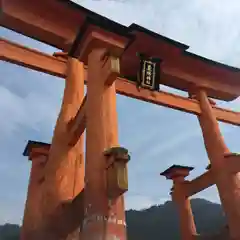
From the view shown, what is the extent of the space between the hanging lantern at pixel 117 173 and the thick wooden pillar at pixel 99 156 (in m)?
0.12

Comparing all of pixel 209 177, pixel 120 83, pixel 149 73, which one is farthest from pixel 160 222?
pixel 149 73

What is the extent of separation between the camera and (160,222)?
26641 mm

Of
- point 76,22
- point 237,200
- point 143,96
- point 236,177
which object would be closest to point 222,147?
point 236,177

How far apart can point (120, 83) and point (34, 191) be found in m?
3.12

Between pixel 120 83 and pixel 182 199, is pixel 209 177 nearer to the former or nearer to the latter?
pixel 182 199

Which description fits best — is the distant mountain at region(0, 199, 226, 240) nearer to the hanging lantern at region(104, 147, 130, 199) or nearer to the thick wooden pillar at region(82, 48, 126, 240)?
the thick wooden pillar at region(82, 48, 126, 240)

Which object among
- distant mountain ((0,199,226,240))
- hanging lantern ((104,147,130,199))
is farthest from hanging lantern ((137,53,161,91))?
distant mountain ((0,199,226,240))

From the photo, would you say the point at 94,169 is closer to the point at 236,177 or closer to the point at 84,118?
the point at 84,118

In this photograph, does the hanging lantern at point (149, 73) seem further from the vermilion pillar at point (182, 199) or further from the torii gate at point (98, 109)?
the vermilion pillar at point (182, 199)

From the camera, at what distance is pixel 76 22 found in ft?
20.5

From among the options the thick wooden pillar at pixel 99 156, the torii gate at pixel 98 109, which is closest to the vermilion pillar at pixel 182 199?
the torii gate at pixel 98 109

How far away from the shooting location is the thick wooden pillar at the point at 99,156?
354 centimetres

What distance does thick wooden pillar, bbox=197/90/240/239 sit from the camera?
6.36 metres

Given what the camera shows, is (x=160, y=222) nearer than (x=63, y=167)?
No
